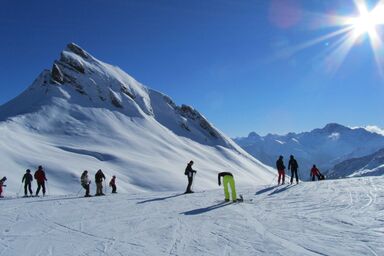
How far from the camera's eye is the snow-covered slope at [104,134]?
51656mm

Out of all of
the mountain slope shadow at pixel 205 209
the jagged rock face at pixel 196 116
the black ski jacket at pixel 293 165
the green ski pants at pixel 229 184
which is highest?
the jagged rock face at pixel 196 116

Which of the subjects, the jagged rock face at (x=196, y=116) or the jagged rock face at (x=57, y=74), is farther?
the jagged rock face at (x=196, y=116)

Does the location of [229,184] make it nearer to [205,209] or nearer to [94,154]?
[205,209]

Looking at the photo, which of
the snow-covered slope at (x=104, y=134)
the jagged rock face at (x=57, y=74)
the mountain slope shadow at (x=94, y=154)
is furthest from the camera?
the jagged rock face at (x=57, y=74)

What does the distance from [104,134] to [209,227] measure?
6910cm

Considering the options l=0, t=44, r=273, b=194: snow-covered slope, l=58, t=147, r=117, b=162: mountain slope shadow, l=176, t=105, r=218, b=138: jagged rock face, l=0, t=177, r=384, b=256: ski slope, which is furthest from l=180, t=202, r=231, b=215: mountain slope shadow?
l=176, t=105, r=218, b=138: jagged rock face

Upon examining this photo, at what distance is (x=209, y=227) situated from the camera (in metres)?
12.4

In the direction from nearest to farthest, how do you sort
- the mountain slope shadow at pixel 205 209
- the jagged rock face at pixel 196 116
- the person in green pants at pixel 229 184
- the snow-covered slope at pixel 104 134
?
the mountain slope shadow at pixel 205 209, the person in green pants at pixel 229 184, the snow-covered slope at pixel 104 134, the jagged rock face at pixel 196 116

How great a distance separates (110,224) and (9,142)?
150ft

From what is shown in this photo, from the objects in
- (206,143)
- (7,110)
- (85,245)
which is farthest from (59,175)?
(206,143)

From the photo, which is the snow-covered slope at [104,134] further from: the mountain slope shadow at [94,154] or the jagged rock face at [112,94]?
the jagged rock face at [112,94]

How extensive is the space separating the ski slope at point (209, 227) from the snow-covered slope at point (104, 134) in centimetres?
2337

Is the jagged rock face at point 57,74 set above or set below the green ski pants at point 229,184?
above

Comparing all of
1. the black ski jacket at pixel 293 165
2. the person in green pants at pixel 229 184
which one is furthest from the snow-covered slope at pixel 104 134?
the person in green pants at pixel 229 184
